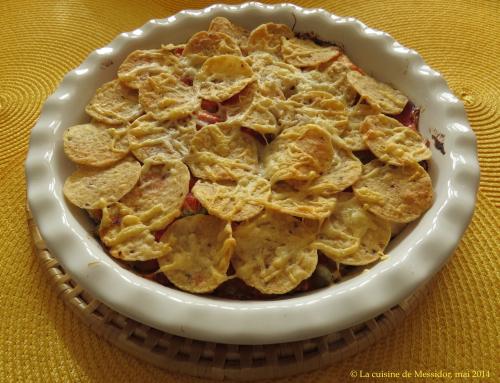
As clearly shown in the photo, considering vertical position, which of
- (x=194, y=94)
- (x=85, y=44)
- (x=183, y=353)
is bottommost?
(x=183, y=353)

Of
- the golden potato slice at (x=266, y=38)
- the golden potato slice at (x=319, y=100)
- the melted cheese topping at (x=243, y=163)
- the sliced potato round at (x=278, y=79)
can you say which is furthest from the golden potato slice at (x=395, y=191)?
the golden potato slice at (x=266, y=38)

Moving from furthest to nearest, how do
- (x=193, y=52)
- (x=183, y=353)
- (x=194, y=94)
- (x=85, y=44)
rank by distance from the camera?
Result: (x=85, y=44)
(x=193, y=52)
(x=194, y=94)
(x=183, y=353)

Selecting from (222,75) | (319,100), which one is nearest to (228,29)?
(222,75)

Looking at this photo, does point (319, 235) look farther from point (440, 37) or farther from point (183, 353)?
point (440, 37)

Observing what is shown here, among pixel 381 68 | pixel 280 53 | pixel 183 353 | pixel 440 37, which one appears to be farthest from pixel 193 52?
pixel 440 37

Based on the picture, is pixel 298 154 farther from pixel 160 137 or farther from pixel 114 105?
pixel 114 105

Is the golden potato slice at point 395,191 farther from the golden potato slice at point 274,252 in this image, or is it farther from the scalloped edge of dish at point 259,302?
the golden potato slice at point 274,252
